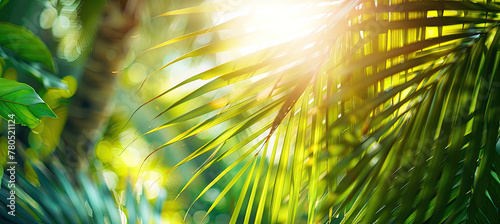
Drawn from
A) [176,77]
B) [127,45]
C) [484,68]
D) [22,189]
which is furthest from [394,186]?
[176,77]

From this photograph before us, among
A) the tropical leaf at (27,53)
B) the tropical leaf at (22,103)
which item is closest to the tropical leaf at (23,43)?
the tropical leaf at (27,53)

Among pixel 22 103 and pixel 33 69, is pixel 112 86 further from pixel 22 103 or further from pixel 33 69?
pixel 22 103

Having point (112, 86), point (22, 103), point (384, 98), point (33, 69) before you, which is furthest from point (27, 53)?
point (384, 98)

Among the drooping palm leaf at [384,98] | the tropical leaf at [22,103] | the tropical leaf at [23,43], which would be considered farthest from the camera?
the tropical leaf at [23,43]

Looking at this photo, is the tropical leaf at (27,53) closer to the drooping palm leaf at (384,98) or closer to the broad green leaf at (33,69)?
the broad green leaf at (33,69)

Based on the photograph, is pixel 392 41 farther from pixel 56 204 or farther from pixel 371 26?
pixel 56 204

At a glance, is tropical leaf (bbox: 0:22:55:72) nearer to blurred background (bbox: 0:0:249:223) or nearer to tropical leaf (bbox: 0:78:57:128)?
blurred background (bbox: 0:0:249:223)
